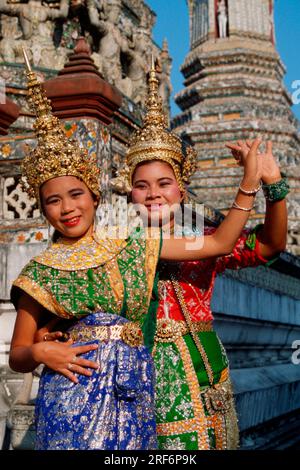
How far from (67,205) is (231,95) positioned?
17769mm

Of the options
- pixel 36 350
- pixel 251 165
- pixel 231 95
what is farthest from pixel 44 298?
pixel 231 95

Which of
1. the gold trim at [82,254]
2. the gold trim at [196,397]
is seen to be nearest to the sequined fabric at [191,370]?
the gold trim at [196,397]

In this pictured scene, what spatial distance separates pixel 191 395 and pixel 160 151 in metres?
1.16

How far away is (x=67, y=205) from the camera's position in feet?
9.46

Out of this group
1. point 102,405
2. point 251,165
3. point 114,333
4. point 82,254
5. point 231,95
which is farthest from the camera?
point 231,95

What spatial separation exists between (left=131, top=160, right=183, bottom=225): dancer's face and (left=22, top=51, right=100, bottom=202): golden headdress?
0.38 m

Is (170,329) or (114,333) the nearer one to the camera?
(114,333)

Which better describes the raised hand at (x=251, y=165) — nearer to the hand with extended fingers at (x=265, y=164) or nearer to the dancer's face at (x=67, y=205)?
the hand with extended fingers at (x=265, y=164)

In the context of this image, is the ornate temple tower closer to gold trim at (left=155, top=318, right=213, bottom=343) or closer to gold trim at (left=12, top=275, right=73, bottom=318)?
gold trim at (left=155, top=318, right=213, bottom=343)

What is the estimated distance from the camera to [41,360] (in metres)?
2.68

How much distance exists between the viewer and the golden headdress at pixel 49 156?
9.53 ft

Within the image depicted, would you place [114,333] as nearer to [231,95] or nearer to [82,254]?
[82,254]
